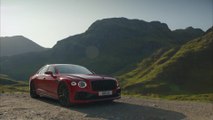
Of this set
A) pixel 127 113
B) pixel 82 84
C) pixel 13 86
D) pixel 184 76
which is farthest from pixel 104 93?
pixel 13 86

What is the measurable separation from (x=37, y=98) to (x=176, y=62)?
10977 cm

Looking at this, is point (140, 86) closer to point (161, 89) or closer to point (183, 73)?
point (161, 89)

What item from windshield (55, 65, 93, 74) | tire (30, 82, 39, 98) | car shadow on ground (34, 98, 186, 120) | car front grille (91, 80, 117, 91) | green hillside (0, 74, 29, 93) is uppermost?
windshield (55, 65, 93, 74)

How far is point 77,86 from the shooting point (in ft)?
39.7

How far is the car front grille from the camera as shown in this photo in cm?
1221

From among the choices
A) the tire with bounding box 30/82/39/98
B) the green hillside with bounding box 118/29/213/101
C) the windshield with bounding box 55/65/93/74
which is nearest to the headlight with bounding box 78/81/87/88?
the windshield with bounding box 55/65/93/74

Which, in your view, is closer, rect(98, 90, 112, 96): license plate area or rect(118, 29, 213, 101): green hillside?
rect(98, 90, 112, 96): license plate area

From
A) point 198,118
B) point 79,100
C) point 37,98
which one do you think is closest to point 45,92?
point 37,98

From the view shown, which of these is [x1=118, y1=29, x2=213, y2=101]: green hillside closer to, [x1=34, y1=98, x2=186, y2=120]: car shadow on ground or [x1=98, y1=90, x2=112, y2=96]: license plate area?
[x1=98, y1=90, x2=112, y2=96]: license plate area

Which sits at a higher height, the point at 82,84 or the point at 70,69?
the point at 70,69

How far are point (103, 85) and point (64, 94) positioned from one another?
66.2 inches

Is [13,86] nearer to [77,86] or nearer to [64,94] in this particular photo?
[64,94]

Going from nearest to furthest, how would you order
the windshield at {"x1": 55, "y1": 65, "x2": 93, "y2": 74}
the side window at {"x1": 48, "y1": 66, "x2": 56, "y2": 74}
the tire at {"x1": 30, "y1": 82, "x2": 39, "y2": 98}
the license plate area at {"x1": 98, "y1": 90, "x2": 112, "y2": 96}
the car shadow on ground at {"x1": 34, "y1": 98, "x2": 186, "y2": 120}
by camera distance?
the car shadow on ground at {"x1": 34, "y1": 98, "x2": 186, "y2": 120}, the license plate area at {"x1": 98, "y1": 90, "x2": 112, "y2": 96}, the windshield at {"x1": 55, "y1": 65, "x2": 93, "y2": 74}, the side window at {"x1": 48, "y1": 66, "x2": 56, "y2": 74}, the tire at {"x1": 30, "y1": 82, "x2": 39, "y2": 98}

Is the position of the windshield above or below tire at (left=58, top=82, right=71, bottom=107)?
above
